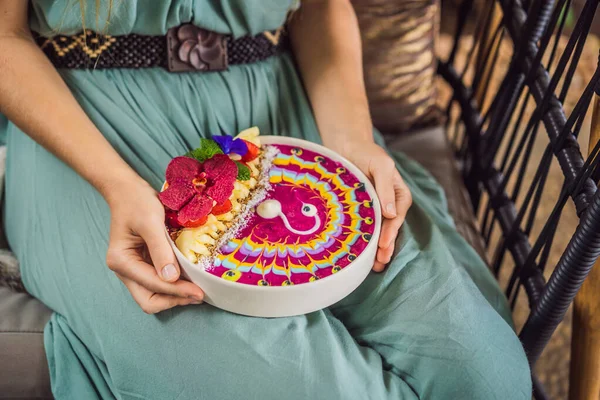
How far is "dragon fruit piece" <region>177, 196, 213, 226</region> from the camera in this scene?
1.81ft

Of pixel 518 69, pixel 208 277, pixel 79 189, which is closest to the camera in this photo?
pixel 208 277

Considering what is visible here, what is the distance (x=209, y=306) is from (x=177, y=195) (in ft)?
0.39

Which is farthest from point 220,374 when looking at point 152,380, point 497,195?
point 497,195

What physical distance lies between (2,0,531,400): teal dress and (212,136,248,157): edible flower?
100mm

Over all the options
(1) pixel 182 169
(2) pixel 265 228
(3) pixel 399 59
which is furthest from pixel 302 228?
(3) pixel 399 59

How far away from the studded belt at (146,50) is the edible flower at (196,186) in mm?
182

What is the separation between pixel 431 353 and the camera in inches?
22.7

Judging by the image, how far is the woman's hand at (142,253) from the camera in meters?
0.55

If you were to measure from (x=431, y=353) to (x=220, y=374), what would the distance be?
21cm

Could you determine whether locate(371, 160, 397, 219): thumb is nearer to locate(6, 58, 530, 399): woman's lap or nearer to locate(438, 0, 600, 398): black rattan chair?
locate(6, 58, 530, 399): woman's lap

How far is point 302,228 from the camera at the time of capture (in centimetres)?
59

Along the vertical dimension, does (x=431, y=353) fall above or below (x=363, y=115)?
below

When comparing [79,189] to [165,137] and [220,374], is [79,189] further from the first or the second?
[220,374]

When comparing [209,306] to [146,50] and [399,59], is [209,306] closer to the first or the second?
[146,50]
